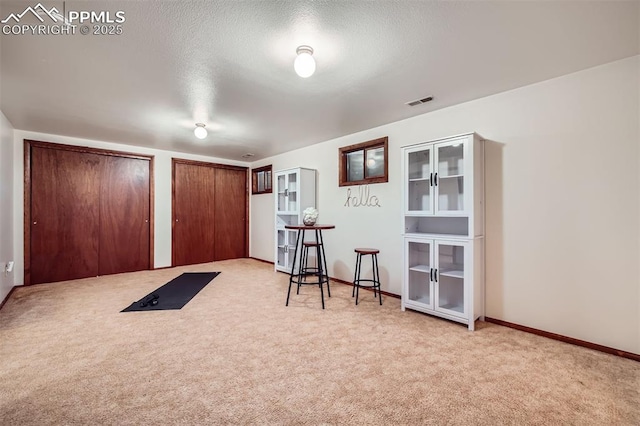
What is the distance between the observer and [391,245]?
375cm

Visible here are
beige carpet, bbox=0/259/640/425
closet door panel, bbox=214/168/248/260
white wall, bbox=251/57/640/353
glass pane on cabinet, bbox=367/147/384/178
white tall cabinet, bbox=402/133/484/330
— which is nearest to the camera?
beige carpet, bbox=0/259/640/425

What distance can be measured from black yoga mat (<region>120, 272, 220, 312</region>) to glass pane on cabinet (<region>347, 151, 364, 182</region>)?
2.84m

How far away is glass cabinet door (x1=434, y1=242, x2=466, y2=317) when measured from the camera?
2855 millimetres

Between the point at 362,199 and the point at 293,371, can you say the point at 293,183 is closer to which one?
the point at 362,199

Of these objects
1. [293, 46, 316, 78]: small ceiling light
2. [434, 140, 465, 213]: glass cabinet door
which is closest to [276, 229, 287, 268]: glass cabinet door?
[434, 140, 465, 213]: glass cabinet door

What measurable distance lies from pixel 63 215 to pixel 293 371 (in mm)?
4782

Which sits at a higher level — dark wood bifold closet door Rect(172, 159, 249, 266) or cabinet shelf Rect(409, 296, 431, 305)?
dark wood bifold closet door Rect(172, 159, 249, 266)

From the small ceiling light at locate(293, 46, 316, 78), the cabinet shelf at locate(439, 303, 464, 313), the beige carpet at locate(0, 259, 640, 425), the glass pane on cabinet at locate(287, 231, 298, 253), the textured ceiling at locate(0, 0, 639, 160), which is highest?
the textured ceiling at locate(0, 0, 639, 160)

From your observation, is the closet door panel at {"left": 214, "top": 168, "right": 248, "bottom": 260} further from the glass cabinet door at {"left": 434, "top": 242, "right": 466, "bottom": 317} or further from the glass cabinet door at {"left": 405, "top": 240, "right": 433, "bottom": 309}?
the glass cabinet door at {"left": 434, "top": 242, "right": 466, "bottom": 317}

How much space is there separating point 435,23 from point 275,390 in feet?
8.34

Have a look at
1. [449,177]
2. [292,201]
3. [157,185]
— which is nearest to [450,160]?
[449,177]

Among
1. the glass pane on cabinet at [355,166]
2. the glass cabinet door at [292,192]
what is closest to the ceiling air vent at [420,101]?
the glass pane on cabinet at [355,166]

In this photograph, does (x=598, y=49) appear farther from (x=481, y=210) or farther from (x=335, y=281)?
(x=335, y=281)

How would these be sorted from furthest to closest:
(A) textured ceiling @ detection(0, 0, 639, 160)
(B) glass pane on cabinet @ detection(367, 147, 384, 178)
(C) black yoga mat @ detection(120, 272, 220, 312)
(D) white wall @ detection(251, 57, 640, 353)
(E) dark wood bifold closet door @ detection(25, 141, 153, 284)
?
(E) dark wood bifold closet door @ detection(25, 141, 153, 284) → (B) glass pane on cabinet @ detection(367, 147, 384, 178) → (C) black yoga mat @ detection(120, 272, 220, 312) → (D) white wall @ detection(251, 57, 640, 353) → (A) textured ceiling @ detection(0, 0, 639, 160)
